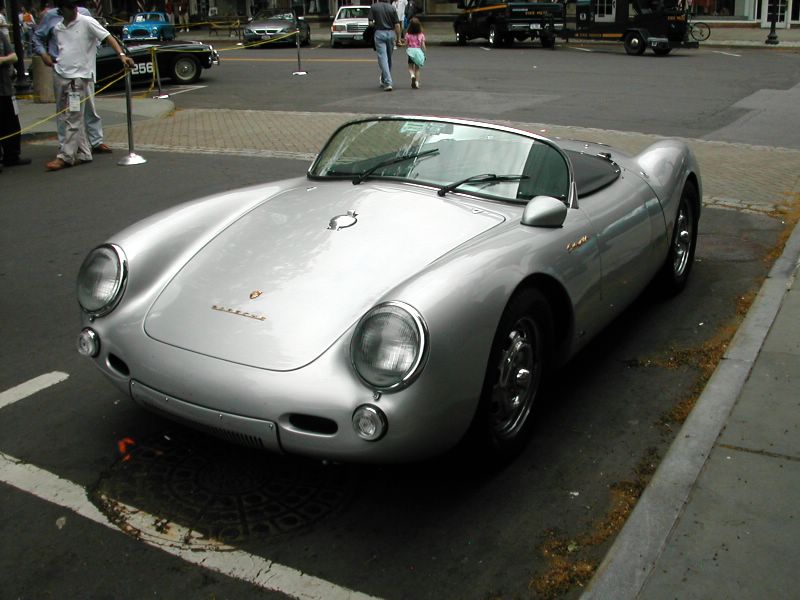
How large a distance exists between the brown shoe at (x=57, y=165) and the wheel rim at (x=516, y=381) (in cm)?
802

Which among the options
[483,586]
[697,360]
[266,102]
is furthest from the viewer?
[266,102]

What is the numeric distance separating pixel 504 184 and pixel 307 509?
1880mm

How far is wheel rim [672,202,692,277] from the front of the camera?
Answer: 582 centimetres

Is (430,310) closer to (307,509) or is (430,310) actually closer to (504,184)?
(307,509)

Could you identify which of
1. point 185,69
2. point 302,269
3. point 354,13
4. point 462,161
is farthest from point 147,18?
point 302,269

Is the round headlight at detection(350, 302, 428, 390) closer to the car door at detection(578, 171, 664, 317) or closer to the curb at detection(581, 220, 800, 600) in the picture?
the curb at detection(581, 220, 800, 600)

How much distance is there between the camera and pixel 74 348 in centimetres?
511

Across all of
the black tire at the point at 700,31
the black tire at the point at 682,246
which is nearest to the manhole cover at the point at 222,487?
the black tire at the point at 682,246

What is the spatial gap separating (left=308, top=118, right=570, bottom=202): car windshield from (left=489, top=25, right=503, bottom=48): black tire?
2572cm

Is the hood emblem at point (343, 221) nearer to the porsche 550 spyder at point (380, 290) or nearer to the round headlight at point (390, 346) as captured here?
the porsche 550 spyder at point (380, 290)

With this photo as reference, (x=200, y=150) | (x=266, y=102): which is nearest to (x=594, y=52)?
(x=266, y=102)

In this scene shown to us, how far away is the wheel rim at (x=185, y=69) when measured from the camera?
20016mm

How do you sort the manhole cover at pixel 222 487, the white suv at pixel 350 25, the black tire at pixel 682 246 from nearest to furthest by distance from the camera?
the manhole cover at pixel 222 487
the black tire at pixel 682 246
the white suv at pixel 350 25

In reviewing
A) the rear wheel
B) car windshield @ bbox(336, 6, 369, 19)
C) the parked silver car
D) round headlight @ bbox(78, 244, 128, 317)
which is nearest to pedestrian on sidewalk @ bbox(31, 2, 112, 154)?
round headlight @ bbox(78, 244, 128, 317)
